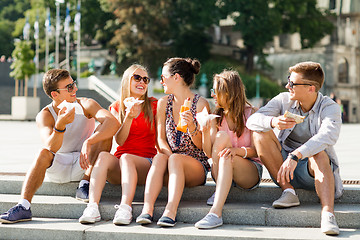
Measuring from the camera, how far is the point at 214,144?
4.87m

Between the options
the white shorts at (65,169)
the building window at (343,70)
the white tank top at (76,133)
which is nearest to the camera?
the white shorts at (65,169)

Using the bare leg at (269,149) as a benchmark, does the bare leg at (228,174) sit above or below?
below

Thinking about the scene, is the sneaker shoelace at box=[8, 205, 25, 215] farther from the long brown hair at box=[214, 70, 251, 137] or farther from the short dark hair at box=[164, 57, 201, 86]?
the long brown hair at box=[214, 70, 251, 137]

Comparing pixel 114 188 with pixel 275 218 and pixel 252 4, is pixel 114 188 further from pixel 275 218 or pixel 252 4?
pixel 252 4

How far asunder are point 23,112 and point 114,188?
933 inches

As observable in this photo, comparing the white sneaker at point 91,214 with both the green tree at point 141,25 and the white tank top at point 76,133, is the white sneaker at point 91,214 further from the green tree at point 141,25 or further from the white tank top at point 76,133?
the green tree at point 141,25

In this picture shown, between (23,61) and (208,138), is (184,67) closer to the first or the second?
(208,138)

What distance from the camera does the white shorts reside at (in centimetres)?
529

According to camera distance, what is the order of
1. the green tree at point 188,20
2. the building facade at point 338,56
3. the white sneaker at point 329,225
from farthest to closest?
1. the building facade at point 338,56
2. the green tree at point 188,20
3. the white sneaker at point 329,225

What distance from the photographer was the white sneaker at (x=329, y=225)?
432 centimetres

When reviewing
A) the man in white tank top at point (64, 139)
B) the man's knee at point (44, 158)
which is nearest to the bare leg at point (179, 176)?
the man in white tank top at point (64, 139)

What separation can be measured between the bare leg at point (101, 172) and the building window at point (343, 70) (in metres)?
48.1

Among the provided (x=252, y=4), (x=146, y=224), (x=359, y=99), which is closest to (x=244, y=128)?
(x=146, y=224)

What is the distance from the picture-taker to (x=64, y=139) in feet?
17.9
